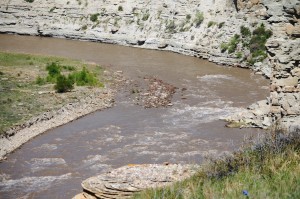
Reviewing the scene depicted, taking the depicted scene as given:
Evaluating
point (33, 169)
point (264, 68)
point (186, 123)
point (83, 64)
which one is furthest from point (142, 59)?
point (33, 169)

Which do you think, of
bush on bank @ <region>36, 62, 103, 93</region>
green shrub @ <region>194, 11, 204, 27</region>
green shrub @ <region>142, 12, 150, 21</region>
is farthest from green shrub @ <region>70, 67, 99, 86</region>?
green shrub @ <region>142, 12, 150, 21</region>

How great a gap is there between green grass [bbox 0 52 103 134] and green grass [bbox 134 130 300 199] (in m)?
15.9

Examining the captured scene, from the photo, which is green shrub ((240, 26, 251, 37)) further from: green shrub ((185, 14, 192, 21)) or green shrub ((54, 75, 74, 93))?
green shrub ((54, 75, 74, 93))

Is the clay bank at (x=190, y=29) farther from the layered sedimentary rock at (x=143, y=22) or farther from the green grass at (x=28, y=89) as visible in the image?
the green grass at (x=28, y=89)

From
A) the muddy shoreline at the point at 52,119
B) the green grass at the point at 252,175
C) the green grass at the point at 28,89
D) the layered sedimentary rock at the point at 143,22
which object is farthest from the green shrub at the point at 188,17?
the green grass at the point at 252,175

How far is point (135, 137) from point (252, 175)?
48.0ft

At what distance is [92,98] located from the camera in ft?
98.2

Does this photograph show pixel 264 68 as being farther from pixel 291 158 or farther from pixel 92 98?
pixel 291 158

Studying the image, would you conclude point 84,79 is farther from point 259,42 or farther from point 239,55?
point 259,42

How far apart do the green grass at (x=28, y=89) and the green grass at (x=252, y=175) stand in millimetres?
15885

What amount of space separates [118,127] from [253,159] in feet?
51.9

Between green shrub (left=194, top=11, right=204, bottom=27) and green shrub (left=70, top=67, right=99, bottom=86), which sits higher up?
green shrub (left=194, top=11, right=204, bottom=27)

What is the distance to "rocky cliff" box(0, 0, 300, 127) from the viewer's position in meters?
44.7

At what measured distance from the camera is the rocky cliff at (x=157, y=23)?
147ft
